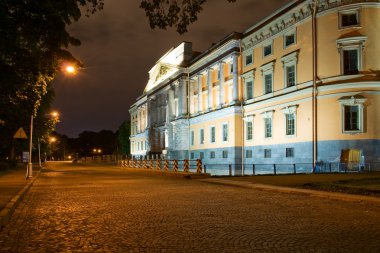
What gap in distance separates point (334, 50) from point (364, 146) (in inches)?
313

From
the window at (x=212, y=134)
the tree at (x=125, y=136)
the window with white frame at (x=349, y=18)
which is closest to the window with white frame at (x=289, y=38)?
the window with white frame at (x=349, y=18)

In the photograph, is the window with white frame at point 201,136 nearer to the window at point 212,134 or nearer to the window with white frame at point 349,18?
the window at point 212,134

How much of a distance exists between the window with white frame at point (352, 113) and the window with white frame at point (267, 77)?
1031cm

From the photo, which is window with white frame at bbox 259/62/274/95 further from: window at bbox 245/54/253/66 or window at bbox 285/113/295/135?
window at bbox 285/113/295/135

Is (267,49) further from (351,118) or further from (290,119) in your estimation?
(351,118)

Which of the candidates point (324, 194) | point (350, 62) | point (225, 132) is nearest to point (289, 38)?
point (350, 62)

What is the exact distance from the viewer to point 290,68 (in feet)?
129

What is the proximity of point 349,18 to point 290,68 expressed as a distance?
23.8ft

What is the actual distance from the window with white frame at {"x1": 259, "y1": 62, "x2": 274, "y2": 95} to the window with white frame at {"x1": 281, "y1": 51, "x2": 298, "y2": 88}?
2298 millimetres

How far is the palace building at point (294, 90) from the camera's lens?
3284cm

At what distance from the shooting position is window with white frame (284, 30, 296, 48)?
38.7m

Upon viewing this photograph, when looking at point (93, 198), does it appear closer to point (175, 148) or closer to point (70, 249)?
point (70, 249)

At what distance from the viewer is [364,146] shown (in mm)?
32125

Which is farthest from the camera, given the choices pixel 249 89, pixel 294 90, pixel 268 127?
pixel 249 89
